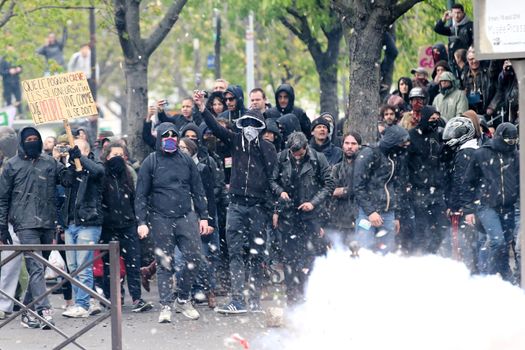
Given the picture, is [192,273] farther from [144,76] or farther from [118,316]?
[144,76]

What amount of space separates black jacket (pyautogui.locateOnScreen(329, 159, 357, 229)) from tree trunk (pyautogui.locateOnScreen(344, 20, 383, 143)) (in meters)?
2.22

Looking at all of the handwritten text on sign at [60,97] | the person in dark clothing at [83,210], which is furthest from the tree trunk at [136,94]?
the person in dark clothing at [83,210]

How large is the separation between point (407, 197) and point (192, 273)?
2789 millimetres

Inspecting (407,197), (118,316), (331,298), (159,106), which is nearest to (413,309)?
(331,298)

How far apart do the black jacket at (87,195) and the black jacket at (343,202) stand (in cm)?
261

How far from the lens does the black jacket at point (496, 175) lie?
1328 cm

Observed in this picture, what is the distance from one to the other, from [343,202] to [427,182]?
105 centimetres

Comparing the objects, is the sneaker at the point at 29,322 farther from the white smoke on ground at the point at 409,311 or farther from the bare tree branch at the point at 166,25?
the bare tree branch at the point at 166,25

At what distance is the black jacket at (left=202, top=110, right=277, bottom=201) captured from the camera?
13.3m

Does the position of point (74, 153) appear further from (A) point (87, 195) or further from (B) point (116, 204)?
(B) point (116, 204)

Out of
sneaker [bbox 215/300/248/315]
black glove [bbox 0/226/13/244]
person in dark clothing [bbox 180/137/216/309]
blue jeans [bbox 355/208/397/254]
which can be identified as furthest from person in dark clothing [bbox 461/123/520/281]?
black glove [bbox 0/226/13/244]

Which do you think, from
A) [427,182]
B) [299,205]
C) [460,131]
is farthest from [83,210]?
[460,131]

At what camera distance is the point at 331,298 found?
12.1 m

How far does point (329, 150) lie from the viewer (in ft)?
48.5
